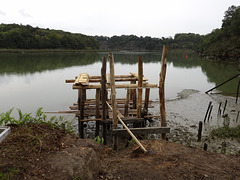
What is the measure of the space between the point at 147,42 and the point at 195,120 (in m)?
144

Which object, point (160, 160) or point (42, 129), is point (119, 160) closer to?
point (160, 160)

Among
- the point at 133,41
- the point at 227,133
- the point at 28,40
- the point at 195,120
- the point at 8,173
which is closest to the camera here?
the point at 8,173

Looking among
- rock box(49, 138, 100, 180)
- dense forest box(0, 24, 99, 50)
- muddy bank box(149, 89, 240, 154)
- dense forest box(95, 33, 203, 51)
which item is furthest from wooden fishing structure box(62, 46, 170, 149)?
dense forest box(95, 33, 203, 51)

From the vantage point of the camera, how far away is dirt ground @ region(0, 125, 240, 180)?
355 centimetres

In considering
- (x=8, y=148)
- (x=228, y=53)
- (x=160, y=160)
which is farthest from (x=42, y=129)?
(x=228, y=53)

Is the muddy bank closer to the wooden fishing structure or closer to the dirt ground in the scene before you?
the wooden fishing structure

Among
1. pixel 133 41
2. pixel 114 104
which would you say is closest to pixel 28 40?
pixel 114 104

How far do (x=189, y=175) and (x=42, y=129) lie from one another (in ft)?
12.5

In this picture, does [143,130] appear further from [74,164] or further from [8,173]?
[8,173]

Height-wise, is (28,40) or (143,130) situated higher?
(28,40)

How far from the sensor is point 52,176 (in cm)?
343

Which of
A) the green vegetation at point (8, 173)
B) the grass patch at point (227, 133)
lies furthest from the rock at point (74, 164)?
the grass patch at point (227, 133)

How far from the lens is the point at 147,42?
148 metres

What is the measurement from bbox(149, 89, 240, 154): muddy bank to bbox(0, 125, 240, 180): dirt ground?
255 cm
